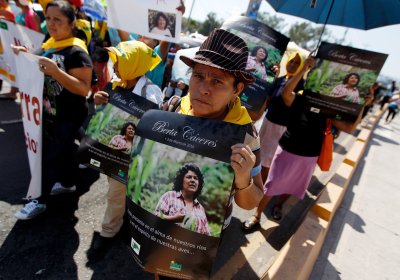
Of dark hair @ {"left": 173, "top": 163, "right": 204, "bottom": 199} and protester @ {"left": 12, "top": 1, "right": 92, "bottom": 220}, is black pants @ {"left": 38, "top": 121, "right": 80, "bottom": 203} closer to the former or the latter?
protester @ {"left": 12, "top": 1, "right": 92, "bottom": 220}

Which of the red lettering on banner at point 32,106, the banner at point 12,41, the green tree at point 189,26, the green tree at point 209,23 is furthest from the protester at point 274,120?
the green tree at point 209,23

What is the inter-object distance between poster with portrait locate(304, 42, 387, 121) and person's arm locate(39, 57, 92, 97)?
1970 millimetres

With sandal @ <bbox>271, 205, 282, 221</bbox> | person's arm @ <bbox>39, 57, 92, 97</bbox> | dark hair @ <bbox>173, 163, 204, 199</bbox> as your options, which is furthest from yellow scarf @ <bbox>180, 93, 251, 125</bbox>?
sandal @ <bbox>271, 205, 282, 221</bbox>

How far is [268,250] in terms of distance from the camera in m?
3.05

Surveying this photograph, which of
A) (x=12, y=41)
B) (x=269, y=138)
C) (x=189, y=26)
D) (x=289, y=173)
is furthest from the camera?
(x=189, y=26)

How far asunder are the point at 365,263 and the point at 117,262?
109 inches

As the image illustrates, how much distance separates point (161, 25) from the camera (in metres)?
2.81

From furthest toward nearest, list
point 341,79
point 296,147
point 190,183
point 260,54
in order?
point 296,147
point 260,54
point 341,79
point 190,183

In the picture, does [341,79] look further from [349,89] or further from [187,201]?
[187,201]

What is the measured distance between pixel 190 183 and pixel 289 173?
214cm

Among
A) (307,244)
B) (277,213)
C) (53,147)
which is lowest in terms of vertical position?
(277,213)

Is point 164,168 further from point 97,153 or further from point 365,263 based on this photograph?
point 365,263

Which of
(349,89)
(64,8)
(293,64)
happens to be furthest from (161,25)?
(349,89)

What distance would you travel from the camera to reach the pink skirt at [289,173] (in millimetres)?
3027
